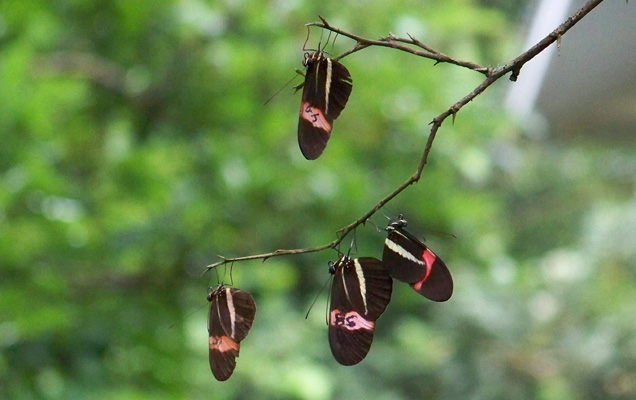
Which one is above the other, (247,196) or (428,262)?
(247,196)

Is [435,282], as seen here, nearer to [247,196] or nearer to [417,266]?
[417,266]

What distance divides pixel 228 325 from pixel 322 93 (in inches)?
4.2

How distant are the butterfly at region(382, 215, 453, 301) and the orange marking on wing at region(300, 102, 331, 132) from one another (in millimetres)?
57

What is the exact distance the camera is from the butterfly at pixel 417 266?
32 cm

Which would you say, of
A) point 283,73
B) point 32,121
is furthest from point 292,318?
point 32,121

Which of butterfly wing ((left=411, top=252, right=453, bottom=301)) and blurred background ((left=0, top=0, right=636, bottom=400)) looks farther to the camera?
blurred background ((left=0, top=0, right=636, bottom=400))

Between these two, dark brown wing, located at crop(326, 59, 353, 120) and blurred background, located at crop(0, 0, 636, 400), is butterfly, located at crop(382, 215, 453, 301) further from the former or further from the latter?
blurred background, located at crop(0, 0, 636, 400)

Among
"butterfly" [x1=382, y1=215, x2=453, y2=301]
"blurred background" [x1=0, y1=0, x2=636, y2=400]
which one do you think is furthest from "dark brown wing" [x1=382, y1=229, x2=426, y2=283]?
"blurred background" [x1=0, y1=0, x2=636, y2=400]

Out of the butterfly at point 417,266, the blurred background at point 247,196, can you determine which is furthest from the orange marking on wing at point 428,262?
the blurred background at point 247,196

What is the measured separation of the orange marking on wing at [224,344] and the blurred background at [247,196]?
793mm

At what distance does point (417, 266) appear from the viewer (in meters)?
0.33

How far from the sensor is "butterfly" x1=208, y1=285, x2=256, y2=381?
1.09ft

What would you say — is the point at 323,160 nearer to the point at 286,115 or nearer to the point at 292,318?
the point at 286,115

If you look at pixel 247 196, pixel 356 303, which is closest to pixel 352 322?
pixel 356 303
